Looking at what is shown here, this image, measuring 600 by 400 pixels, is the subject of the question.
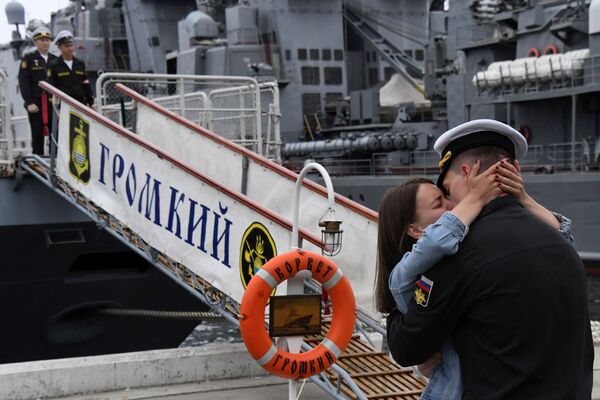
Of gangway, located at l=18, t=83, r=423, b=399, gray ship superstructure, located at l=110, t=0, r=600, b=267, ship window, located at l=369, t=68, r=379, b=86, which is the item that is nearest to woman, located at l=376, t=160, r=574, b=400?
gangway, located at l=18, t=83, r=423, b=399

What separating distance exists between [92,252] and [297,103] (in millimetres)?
24457

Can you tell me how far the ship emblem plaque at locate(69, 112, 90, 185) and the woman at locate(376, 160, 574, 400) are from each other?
6.13 m

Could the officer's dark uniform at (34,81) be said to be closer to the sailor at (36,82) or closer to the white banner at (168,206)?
the sailor at (36,82)

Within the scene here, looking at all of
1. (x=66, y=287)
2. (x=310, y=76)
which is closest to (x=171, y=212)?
(x=66, y=287)

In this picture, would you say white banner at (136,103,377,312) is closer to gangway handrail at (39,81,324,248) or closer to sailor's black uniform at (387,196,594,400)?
gangway handrail at (39,81,324,248)

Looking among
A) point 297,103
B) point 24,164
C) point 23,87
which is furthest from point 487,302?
point 297,103

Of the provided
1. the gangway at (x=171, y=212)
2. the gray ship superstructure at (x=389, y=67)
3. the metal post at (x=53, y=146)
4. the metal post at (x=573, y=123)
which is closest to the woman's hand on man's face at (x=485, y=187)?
the gangway at (x=171, y=212)

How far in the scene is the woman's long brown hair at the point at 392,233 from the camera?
260cm

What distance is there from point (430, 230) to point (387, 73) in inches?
1414

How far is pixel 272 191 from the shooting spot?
786cm

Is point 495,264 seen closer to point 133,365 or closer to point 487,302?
point 487,302

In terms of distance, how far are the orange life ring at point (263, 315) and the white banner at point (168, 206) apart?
1.49 metres

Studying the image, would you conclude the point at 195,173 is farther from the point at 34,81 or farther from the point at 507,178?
the point at 507,178

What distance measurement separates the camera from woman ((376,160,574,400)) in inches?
91.4
